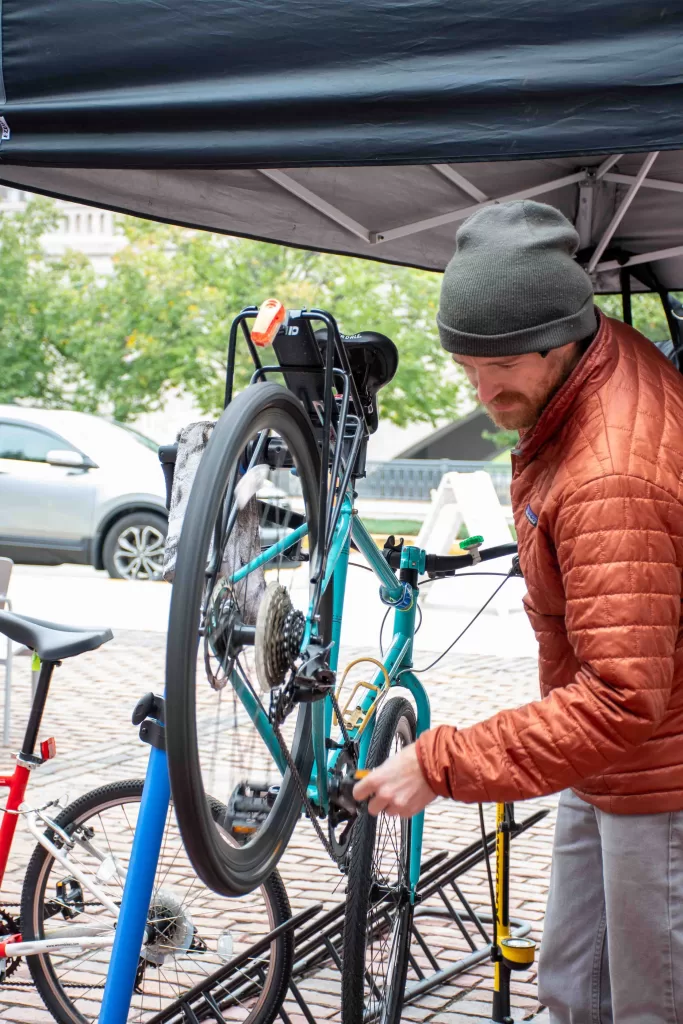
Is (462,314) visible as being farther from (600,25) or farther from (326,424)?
(600,25)

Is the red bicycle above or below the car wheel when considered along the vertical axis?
below

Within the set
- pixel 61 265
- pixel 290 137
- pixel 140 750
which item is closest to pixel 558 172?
pixel 290 137

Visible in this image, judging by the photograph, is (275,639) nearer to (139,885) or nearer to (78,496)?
(139,885)

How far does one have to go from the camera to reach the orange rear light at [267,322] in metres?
2.36

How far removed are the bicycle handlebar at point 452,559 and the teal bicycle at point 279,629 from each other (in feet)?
0.74

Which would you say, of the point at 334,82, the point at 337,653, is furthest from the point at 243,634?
the point at 334,82

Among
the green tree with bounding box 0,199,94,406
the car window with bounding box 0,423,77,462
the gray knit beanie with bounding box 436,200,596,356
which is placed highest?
the green tree with bounding box 0,199,94,406

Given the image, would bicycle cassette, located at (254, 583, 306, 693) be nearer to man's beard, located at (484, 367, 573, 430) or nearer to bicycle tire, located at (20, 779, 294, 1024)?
man's beard, located at (484, 367, 573, 430)

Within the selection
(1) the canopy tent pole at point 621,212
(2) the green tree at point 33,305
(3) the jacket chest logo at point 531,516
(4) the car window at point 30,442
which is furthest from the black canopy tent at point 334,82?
(2) the green tree at point 33,305

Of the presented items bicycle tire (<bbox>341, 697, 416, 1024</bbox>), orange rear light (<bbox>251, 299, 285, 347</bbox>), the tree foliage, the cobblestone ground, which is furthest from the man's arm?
the tree foliage

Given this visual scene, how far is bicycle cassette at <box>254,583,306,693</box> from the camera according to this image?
2280mm

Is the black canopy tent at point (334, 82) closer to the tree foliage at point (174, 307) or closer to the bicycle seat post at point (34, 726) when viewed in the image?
the bicycle seat post at point (34, 726)

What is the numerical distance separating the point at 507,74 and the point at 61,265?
21.2 m

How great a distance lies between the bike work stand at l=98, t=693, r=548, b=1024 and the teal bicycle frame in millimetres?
237
